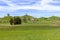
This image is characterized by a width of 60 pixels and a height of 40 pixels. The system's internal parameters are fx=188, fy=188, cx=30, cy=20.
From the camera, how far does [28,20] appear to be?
56625 mm

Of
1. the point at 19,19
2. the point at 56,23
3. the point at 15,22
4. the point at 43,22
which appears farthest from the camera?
the point at 43,22

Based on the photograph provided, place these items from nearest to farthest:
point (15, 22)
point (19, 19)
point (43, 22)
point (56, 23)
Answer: point (19, 19) < point (15, 22) < point (56, 23) < point (43, 22)

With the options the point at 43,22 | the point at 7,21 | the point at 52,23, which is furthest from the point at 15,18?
the point at 43,22

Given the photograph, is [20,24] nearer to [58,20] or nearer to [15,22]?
[15,22]

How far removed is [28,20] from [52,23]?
7983mm

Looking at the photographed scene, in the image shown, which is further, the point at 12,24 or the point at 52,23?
the point at 52,23

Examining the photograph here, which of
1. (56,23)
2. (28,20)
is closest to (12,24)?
(28,20)

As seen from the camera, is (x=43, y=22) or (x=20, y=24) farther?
(x=43, y=22)

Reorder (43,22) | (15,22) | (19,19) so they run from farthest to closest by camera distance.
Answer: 1. (43,22)
2. (15,22)
3. (19,19)

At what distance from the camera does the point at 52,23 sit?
172 ft

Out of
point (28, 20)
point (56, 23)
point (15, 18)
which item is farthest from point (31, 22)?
point (15, 18)

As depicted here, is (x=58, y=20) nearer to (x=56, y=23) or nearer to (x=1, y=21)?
(x=56, y=23)

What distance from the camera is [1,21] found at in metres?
52.6

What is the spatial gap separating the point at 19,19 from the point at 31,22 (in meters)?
11.1
